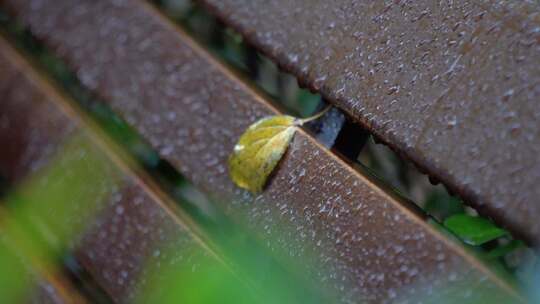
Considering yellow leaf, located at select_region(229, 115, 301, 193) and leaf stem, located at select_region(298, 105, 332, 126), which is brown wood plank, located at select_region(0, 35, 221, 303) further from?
leaf stem, located at select_region(298, 105, 332, 126)

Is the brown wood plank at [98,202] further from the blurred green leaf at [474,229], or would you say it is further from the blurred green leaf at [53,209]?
the blurred green leaf at [474,229]

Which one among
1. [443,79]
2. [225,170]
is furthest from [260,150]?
[443,79]

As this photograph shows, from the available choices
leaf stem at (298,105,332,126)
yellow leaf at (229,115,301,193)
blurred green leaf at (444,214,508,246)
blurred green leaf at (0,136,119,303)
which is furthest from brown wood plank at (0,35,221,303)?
blurred green leaf at (444,214,508,246)

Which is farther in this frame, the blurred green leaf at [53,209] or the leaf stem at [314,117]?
the blurred green leaf at [53,209]

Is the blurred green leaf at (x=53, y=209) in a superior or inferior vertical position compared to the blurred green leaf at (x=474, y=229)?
inferior

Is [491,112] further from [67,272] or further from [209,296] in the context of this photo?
[67,272]

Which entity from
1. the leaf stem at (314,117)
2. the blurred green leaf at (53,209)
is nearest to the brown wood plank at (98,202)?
the blurred green leaf at (53,209)

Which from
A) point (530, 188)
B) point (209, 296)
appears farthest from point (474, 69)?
point (209, 296)
